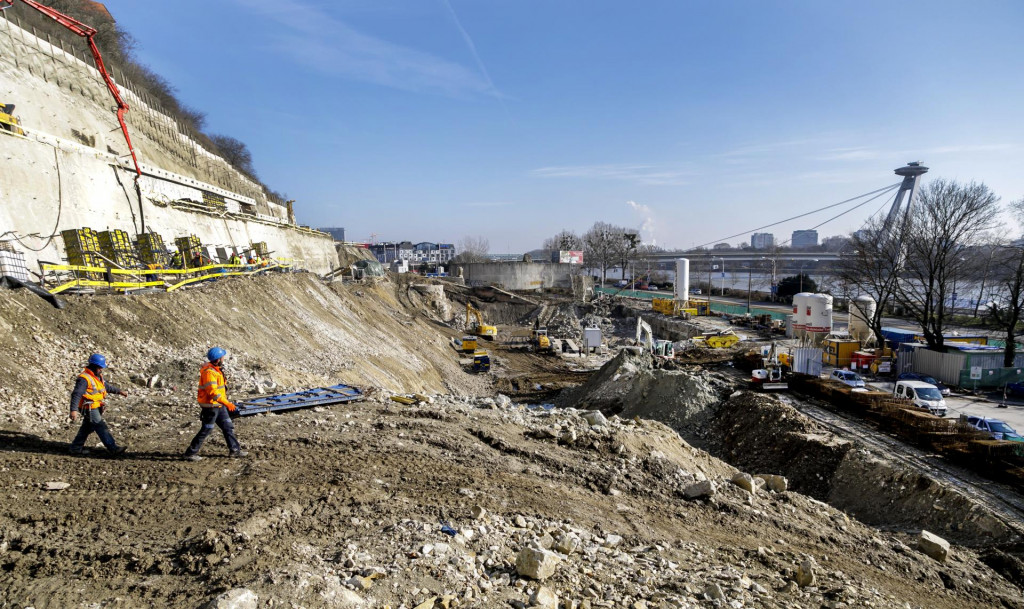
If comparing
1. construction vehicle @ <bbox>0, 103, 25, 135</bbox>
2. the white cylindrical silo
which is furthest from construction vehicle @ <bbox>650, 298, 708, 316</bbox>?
construction vehicle @ <bbox>0, 103, 25, 135</bbox>

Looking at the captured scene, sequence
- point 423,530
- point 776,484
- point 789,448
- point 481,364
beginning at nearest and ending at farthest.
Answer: point 423,530 → point 776,484 → point 789,448 → point 481,364

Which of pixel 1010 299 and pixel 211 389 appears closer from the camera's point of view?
pixel 211 389

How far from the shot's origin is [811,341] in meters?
27.4

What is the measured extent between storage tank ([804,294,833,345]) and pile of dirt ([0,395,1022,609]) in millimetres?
21948

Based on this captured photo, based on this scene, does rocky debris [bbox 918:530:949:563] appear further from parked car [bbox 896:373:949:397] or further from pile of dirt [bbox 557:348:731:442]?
parked car [bbox 896:373:949:397]

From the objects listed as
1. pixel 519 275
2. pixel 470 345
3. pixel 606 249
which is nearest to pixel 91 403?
pixel 470 345

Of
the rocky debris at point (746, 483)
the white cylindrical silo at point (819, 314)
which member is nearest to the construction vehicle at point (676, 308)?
the white cylindrical silo at point (819, 314)

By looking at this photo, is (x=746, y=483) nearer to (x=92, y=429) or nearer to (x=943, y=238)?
(x=92, y=429)

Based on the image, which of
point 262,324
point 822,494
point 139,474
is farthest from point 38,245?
point 822,494

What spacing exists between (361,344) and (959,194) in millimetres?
28040

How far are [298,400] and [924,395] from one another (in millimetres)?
19000

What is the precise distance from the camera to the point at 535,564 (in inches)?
172

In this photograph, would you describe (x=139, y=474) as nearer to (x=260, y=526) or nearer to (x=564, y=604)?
(x=260, y=526)

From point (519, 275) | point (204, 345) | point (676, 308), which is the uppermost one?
point (519, 275)
